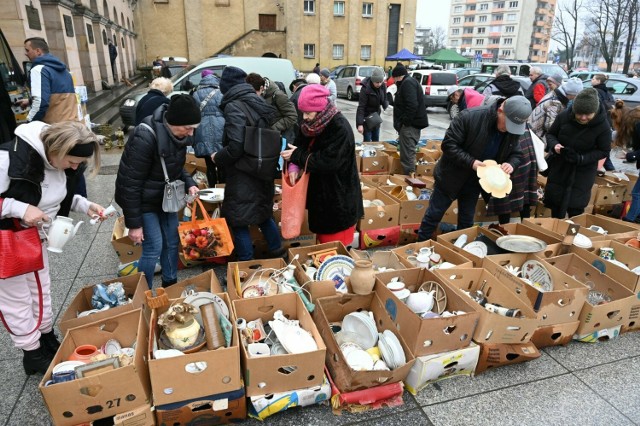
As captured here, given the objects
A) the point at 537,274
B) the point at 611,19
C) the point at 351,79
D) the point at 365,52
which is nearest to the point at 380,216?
the point at 537,274

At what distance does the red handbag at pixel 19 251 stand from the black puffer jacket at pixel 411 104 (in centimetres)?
510

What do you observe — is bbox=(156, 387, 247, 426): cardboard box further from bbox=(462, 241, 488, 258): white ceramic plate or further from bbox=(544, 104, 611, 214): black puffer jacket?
bbox=(544, 104, 611, 214): black puffer jacket

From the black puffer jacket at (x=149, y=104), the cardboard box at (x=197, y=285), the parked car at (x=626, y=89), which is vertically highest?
the black puffer jacket at (x=149, y=104)

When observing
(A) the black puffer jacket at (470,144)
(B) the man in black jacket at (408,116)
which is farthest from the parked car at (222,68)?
(A) the black puffer jacket at (470,144)

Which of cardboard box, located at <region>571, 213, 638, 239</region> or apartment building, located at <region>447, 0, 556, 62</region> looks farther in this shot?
apartment building, located at <region>447, 0, 556, 62</region>

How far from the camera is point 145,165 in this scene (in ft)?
8.95

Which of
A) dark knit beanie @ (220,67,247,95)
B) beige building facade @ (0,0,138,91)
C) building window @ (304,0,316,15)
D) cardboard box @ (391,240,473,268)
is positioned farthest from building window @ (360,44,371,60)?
cardboard box @ (391,240,473,268)

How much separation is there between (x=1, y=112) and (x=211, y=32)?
1157 inches

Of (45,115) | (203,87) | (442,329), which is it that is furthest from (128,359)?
(45,115)

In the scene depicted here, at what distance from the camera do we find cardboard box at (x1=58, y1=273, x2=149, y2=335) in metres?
2.40

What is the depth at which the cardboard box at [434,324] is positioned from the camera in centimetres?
235

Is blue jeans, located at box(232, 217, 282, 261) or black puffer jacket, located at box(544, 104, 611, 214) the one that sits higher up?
black puffer jacket, located at box(544, 104, 611, 214)

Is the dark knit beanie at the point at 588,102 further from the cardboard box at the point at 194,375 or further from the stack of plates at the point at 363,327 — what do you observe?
the cardboard box at the point at 194,375

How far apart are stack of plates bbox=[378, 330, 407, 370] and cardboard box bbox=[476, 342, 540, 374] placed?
57 centimetres
